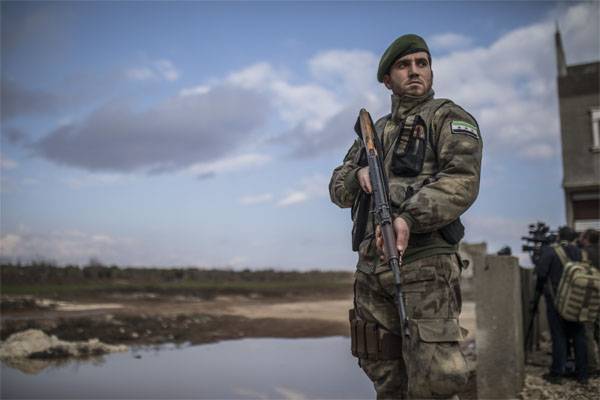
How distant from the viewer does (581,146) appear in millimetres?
20781

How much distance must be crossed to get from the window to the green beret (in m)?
20.5

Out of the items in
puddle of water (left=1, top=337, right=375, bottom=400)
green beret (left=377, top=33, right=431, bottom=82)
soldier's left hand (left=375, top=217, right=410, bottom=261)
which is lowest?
puddle of water (left=1, top=337, right=375, bottom=400)

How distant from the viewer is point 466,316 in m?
13.4

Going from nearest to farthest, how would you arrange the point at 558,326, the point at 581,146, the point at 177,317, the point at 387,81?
the point at 387,81 < the point at 558,326 < the point at 177,317 < the point at 581,146

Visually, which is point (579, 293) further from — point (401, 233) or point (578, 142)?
point (578, 142)

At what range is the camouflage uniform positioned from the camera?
234 centimetres

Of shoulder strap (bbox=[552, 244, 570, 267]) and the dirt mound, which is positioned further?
the dirt mound

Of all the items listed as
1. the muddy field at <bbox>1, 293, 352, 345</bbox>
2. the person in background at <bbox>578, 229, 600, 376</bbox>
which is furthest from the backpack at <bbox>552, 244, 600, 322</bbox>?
the muddy field at <bbox>1, 293, 352, 345</bbox>

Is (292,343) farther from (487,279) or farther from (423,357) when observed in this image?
(423,357)

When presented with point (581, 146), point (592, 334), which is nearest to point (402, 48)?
point (592, 334)

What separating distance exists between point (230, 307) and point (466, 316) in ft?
19.8

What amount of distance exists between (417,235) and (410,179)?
0.27m

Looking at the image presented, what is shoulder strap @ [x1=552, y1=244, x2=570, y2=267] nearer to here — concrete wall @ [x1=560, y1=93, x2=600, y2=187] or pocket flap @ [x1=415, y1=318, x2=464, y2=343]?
pocket flap @ [x1=415, y1=318, x2=464, y2=343]

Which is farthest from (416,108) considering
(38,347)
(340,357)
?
(38,347)
